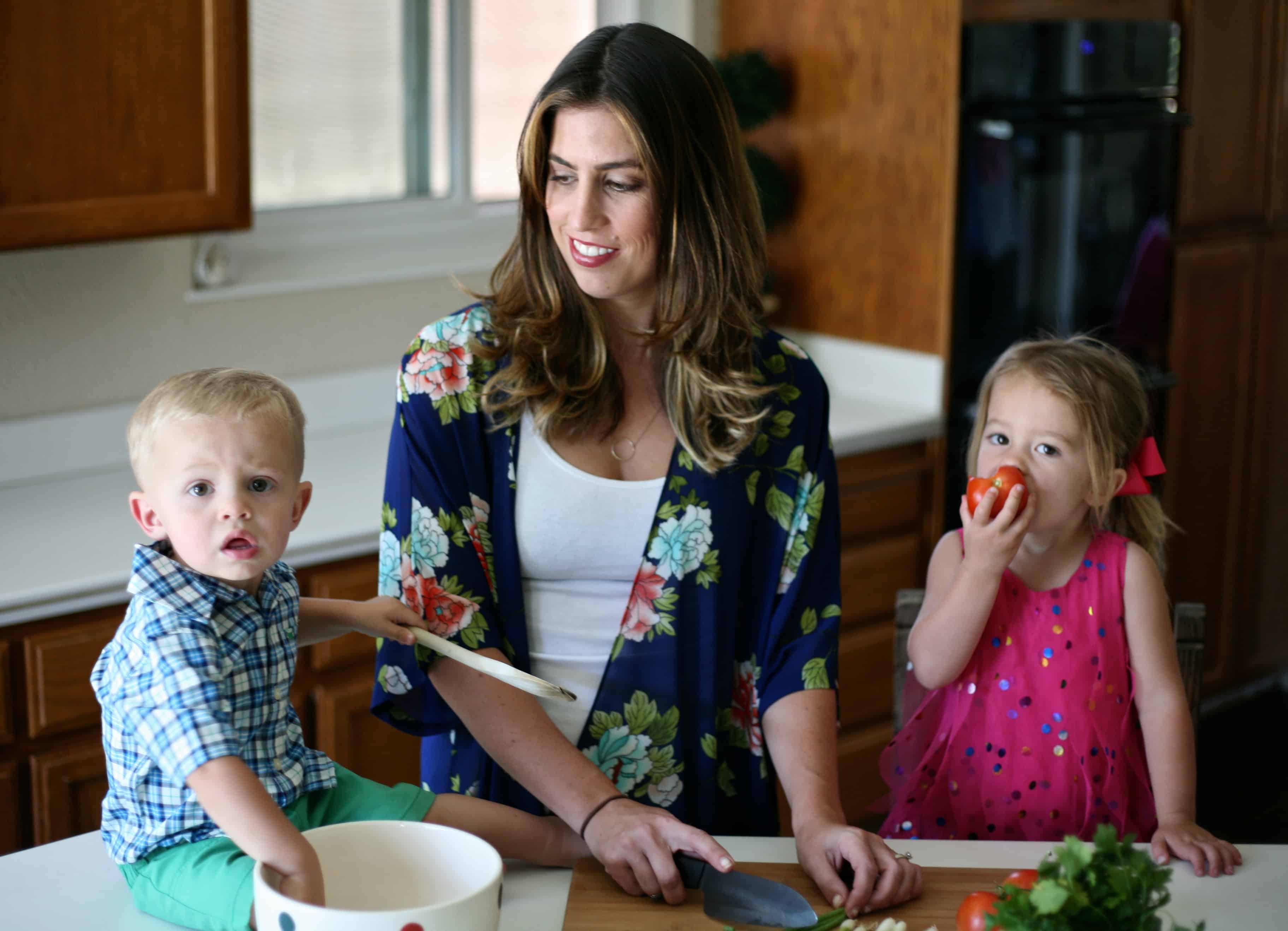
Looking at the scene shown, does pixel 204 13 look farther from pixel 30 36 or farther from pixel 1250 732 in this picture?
pixel 1250 732

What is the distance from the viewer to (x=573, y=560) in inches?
55.8

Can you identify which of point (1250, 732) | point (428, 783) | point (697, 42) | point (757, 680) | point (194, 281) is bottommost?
point (1250, 732)

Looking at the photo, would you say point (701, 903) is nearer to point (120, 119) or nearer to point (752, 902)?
point (752, 902)

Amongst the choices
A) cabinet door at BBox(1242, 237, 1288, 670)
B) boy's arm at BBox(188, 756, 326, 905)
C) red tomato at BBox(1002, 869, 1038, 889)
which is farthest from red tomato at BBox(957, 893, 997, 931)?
cabinet door at BBox(1242, 237, 1288, 670)

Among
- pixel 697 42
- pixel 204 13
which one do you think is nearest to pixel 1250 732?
pixel 697 42

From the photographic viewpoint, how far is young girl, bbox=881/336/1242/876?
4.97ft

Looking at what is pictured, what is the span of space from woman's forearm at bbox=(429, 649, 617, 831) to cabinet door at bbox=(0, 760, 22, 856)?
916 millimetres

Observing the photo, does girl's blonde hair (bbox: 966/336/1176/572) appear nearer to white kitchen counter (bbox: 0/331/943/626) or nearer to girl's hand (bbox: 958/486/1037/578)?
girl's hand (bbox: 958/486/1037/578)

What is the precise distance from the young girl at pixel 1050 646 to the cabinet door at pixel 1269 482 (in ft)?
6.79

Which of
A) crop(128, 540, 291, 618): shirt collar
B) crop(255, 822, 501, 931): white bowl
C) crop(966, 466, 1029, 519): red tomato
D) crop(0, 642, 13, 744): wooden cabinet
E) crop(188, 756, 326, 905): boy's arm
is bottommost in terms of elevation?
crop(0, 642, 13, 744): wooden cabinet

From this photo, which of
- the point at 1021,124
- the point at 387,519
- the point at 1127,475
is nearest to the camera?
the point at 387,519

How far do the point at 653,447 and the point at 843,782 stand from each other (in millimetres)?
1737

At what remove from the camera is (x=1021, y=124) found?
2771 millimetres

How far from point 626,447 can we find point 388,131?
1.72 meters
